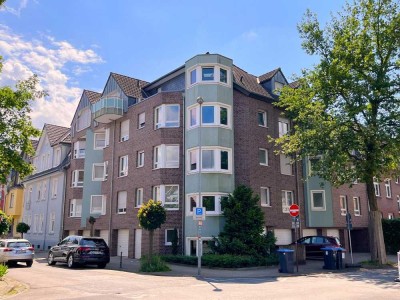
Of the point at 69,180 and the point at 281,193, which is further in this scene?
the point at 69,180

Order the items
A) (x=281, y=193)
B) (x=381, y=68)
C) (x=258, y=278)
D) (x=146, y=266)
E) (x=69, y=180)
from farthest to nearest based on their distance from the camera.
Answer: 1. (x=69, y=180)
2. (x=281, y=193)
3. (x=381, y=68)
4. (x=146, y=266)
5. (x=258, y=278)

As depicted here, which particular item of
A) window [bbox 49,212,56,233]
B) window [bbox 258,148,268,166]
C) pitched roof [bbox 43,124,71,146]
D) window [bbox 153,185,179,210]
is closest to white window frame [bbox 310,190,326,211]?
window [bbox 258,148,268,166]

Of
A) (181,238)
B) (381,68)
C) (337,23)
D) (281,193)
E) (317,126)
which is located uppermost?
(337,23)

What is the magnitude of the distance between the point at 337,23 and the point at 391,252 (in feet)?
63.2

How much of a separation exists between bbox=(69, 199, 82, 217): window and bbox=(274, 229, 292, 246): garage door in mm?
17596

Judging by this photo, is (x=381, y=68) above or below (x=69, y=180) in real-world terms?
above

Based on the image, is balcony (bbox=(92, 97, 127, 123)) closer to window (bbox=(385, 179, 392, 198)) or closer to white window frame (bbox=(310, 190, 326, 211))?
white window frame (bbox=(310, 190, 326, 211))

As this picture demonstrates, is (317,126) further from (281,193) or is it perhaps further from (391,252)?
(391,252)

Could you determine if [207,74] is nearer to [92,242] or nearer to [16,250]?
[92,242]

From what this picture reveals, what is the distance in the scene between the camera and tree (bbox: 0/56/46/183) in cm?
1722

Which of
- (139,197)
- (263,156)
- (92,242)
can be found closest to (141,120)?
(139,197)

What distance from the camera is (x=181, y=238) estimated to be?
25.5 m

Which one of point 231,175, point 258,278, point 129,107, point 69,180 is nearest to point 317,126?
point 231,175

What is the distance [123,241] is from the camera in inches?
1161
